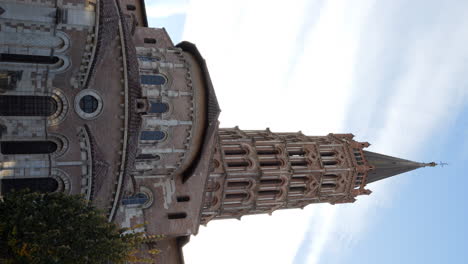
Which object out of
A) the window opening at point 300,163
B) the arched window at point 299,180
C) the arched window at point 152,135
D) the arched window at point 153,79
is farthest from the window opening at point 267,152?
the arched window at point 153,79

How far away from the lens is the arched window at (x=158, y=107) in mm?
27203

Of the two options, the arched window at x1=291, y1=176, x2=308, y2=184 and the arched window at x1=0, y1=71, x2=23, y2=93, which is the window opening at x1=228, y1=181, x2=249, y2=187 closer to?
the arched window at x1=291, y1=176, x2=308, y2=184

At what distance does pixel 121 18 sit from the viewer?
2317 cm

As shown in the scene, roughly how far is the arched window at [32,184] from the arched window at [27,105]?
284 cm

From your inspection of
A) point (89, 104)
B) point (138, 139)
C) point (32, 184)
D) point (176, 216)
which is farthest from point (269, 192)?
point (32, 184)

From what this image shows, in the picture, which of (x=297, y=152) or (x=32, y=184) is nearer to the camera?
(x=32, y=184)

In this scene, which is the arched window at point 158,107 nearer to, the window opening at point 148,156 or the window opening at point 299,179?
the window opening at point 148,156

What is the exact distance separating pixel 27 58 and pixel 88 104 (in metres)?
3.25

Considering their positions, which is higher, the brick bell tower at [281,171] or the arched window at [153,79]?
the arched window at [153,79]

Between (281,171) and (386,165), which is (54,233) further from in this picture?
(386,165)

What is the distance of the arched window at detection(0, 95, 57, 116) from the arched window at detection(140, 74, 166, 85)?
6.44 metres

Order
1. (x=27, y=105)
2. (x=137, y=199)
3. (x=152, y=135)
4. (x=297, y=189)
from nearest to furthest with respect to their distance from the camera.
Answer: (x=27, y=105) → (x=152, y=135) → (x=137, y=199) → (x=297, y=189)

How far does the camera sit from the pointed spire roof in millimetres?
40794

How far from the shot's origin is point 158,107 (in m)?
27.4
